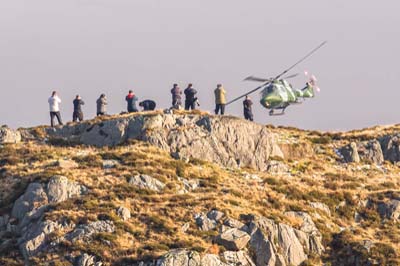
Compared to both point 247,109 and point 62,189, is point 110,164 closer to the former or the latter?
point 62,189

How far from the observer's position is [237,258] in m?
40.8

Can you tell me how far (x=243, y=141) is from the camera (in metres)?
57.8

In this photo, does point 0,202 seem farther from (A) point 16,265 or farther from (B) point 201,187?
(B) point 201,187

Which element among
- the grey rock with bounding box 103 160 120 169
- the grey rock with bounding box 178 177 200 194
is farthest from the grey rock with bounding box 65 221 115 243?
the grey rock with bounding box 103 160 120 169

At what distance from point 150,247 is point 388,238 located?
13733mm

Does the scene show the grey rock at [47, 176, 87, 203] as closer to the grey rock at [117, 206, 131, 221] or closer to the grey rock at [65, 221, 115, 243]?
the grey rock at [117, 206, 131, 221]

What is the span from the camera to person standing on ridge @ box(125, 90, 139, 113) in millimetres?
62375

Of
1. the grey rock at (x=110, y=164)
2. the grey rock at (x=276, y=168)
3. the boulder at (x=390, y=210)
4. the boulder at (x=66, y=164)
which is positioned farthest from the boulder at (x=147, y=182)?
the boulder at (x=390, y=210)

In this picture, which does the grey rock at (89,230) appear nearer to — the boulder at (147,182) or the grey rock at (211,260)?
the grey rock at (211,260)

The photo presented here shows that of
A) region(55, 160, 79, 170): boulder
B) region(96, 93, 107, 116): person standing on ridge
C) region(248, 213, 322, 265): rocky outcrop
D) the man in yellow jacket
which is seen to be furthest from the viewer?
region(96, 93, 107, 116): person standing on ridge

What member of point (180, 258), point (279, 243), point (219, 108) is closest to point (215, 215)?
point (279, 243)

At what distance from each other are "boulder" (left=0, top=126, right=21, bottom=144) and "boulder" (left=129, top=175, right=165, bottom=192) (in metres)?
13.0

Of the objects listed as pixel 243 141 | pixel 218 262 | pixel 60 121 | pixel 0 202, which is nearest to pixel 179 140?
pixel 243 141

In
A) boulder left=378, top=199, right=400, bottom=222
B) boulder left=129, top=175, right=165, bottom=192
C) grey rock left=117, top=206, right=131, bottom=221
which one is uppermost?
boulder left=129, top=175, right=165, bottom=192
